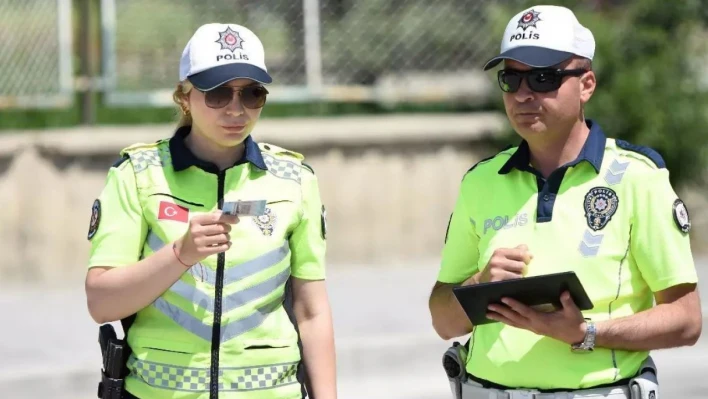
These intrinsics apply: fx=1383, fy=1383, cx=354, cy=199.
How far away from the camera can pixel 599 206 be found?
11.0 feet

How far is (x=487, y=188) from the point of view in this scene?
140 inches

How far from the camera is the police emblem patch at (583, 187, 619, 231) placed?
3336 millimetres

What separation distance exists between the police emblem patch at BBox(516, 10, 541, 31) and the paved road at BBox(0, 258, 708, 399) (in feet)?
15.2

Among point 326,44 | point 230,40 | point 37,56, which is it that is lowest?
point 230,40

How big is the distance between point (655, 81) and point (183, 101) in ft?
26.2

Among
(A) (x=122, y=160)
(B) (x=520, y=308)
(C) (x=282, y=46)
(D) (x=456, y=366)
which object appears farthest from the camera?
(C) (x=282, y=46)

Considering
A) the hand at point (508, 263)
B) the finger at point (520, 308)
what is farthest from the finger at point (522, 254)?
the finger at point (520, 308)

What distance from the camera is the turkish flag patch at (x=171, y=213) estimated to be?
336 centimetres

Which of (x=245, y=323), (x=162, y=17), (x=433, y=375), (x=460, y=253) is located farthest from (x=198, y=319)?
(x=162, y=17)

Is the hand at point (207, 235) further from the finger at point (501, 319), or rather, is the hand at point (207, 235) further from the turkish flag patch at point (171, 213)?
the finger at point (501, 319)

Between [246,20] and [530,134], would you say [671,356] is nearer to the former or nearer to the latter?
[246,20]

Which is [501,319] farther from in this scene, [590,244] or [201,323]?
[201,323]

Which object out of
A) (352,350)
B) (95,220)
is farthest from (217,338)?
(352,350)

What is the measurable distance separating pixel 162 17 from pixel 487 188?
7048 mm
